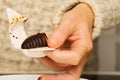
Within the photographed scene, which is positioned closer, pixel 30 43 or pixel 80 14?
pixel 30 43

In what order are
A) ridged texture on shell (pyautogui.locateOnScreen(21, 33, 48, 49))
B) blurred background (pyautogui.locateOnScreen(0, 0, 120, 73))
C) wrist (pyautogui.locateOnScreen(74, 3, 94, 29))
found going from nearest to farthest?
ridged texture on shell (pyautogui.locateOnScreen(21, 33, 48, 49)), wrist (pyautogui.locateOnScreen(74, 3, 94, 29)), blurred background (pyautogui.locateOnScreen(0, 0, 120, 73))

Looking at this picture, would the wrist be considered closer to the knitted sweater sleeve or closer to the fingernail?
the knitted sweater sleeve

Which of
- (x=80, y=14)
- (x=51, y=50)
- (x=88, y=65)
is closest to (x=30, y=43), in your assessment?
(x=51, y=50)

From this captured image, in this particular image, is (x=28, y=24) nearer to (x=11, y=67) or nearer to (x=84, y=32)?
(x=11, y=67)

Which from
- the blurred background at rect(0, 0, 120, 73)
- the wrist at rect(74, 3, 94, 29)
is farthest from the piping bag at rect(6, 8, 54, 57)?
the blurred background at rect(0, 0, 120, 73)

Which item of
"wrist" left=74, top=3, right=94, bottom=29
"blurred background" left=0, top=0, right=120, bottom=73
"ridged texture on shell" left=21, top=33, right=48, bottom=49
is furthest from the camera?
"blurred background" left=0, top=0, right=120, bottom=73

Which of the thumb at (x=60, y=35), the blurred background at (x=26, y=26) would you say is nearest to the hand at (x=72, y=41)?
the thumb at (x=60, y=35)

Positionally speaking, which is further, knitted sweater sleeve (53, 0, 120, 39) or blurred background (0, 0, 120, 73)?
blurred background (0, 0, 120, 73)
